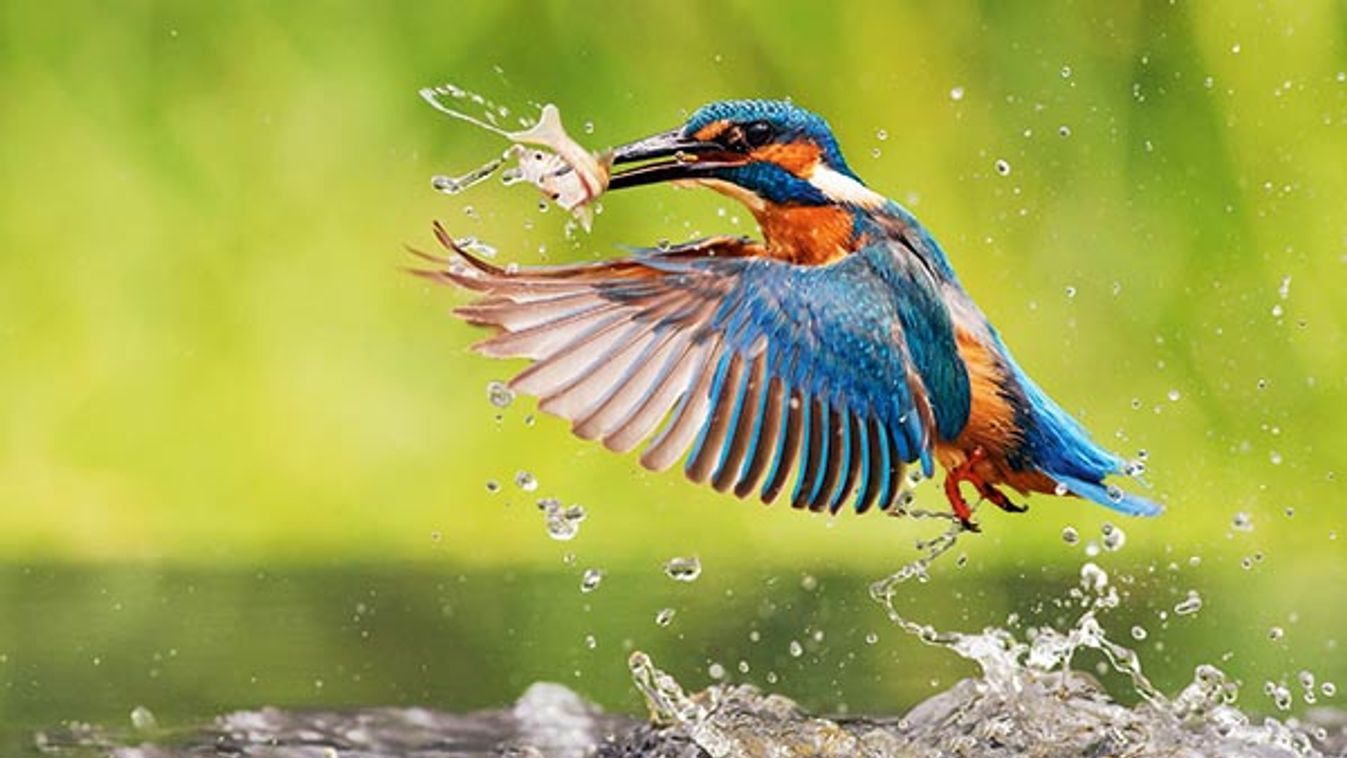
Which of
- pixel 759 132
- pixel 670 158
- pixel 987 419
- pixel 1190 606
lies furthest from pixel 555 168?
pixel 1190 606

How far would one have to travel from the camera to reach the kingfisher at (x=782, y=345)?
412 centimetres

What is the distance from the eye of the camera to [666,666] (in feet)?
19.9

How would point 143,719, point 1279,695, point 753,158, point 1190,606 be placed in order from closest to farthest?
point 753,158 < point 143,719 < point 1279,695 < point 1190,606

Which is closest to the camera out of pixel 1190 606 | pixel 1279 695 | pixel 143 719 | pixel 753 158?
pixel 753 158

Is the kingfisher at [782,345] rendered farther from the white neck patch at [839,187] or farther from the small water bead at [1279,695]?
the small water bead at [1279,695]

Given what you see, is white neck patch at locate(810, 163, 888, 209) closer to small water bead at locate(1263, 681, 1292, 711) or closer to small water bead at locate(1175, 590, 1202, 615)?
small water bead at locate(1263, 681, 1292, 711)

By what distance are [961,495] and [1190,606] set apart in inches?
106

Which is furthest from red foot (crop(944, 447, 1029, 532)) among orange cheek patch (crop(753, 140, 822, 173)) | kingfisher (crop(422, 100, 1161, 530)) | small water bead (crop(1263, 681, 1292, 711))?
small water bead (crop(1263, 681, 1292, 711))

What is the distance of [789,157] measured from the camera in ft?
13.9

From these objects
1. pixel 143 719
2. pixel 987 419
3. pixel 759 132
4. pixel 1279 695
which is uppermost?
pixel 759 132

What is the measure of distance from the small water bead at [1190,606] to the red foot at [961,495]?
2.31 metres

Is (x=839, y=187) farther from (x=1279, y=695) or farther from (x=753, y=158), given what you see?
(x=1279, y=695)

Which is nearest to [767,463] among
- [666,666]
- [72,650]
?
[666,666]

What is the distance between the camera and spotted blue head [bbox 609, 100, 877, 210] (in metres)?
4.22
